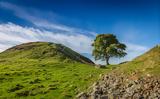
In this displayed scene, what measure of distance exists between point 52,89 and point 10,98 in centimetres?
893

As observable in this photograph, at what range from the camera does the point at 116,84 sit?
6462 centimetres

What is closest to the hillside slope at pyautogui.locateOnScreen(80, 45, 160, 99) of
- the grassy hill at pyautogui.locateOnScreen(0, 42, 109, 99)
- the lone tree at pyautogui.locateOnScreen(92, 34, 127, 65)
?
the grassy hill at pyautogui.locateOnScreen(0, 42, 109, 99)

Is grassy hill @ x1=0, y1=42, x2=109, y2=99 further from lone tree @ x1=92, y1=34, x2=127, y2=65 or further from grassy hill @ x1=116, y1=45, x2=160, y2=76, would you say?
lone tree @ x1=92, y1=34, x2=127, y2=65

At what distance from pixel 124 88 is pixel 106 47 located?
82.5 m

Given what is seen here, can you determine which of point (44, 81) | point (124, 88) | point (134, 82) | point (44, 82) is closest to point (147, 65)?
point (134, 82)

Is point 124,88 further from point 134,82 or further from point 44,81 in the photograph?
point 44,81

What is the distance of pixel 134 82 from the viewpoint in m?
61.4

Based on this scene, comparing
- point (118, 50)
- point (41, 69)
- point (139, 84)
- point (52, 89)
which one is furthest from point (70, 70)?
point (139, 84)

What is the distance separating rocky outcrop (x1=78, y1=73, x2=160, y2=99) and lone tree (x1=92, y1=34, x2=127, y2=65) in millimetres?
71215

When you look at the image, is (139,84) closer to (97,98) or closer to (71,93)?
(97,98)

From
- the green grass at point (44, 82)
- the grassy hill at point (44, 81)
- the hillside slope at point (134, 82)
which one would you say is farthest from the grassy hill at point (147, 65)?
the grassy hill at point (44, 81)

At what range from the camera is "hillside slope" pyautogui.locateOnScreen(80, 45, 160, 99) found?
58344 mm

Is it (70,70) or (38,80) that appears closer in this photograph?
(38,80)

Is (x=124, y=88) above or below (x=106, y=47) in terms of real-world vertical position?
below
